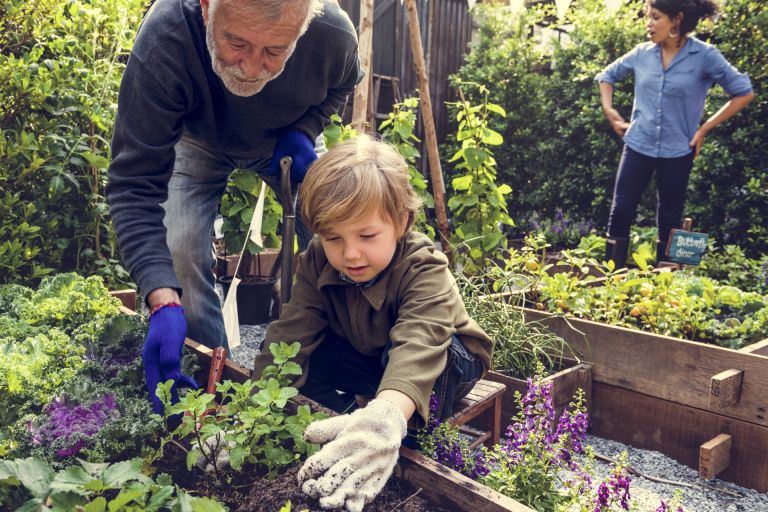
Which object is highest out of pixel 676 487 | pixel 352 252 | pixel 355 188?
pixel 355 188

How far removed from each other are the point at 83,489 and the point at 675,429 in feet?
6.77

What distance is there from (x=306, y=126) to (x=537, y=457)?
54.9 inches

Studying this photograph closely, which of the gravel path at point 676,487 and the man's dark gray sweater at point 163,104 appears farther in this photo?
the gravel path at point 676,487

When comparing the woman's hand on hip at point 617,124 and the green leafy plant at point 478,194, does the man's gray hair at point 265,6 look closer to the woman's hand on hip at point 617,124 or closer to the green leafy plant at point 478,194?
the green leafy plant at point 478,194

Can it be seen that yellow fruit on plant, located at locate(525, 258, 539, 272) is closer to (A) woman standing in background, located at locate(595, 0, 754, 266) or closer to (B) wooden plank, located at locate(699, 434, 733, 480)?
(B) wooden plank, located at locate(699, 434, 733, 480)

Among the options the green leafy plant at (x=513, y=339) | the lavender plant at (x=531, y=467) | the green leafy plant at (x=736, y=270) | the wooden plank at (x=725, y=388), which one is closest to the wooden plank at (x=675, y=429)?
the wooden plank at (x=725, y=388)

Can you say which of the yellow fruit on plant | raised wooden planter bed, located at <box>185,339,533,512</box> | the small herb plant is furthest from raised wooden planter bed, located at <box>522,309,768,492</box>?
the small herb plant

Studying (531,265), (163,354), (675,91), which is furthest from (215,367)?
(675,91)

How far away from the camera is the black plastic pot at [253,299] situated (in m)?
3.91

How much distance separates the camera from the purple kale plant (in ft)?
4.59

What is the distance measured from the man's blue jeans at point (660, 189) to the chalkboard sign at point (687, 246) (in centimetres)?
73

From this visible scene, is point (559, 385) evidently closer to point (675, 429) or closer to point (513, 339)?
point (513, 339)

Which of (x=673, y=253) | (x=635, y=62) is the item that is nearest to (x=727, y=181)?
(x=635, y=62)

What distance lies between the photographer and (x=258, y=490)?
132 centimetres
